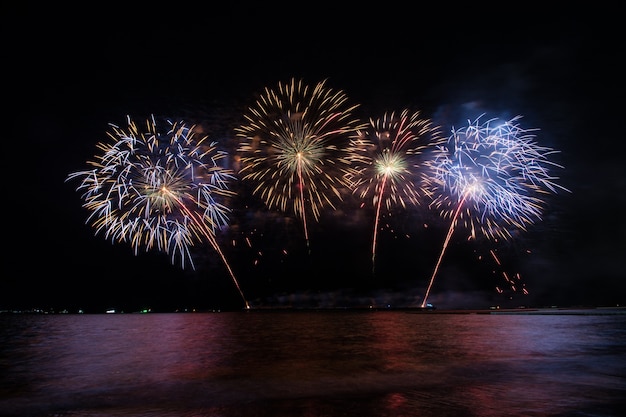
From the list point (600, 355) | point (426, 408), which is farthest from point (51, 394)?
point (600, 355)

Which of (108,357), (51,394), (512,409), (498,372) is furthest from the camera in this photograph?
(108,357)

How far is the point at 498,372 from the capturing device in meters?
15.4

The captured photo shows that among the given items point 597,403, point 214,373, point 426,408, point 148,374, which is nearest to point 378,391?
point 426,408

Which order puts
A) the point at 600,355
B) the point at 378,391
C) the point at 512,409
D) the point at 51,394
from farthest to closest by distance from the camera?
the point at 600,355
the point at 51,394
the point at 378,391
the point at 512,409

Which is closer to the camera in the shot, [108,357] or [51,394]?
[51,394]

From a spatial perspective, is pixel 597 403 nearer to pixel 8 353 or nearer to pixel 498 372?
pixel 498 372

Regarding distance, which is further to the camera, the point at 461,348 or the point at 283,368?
the point at 461,348

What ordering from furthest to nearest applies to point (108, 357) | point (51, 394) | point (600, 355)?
point (108, 357) → point (600, 355) → point (51, 394)

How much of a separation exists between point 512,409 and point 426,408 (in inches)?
67.5

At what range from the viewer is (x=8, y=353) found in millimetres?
24891

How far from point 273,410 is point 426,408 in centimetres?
319

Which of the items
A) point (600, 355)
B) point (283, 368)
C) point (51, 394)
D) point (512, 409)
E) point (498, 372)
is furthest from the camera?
point (600, 355)

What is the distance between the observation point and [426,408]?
9844 millimetres

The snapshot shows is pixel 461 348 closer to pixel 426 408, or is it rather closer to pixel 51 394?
pixel 426 408
